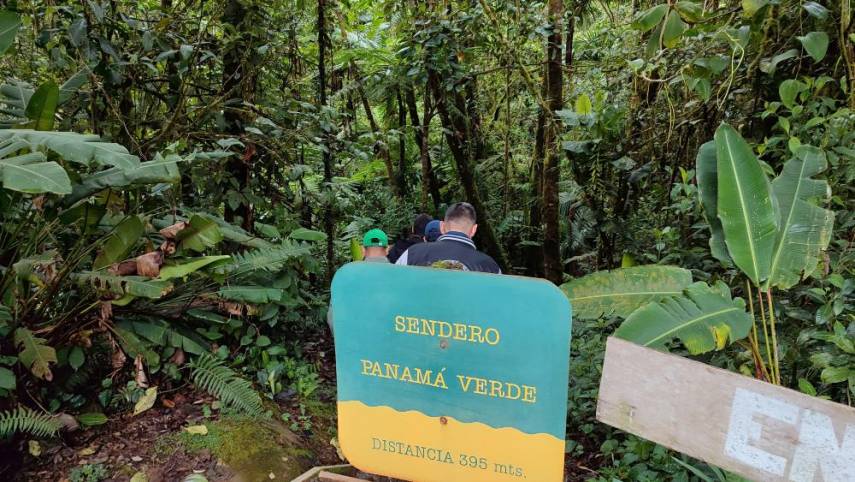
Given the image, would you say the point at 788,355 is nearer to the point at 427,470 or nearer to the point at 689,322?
the point at 689,322

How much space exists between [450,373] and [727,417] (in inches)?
33.0

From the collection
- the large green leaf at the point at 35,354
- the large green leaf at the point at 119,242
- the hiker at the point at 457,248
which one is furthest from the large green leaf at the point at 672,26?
the large green leaf at the point at 35,354

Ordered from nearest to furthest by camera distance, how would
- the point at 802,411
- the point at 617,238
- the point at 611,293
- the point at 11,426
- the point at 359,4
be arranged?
1. the point at 802,411
2. the point at 611,293
3. the point at 11,426
4. the point at 617,238
5. the point at 359,4

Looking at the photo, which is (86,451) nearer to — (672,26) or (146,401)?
(146,401)

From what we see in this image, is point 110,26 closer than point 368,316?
No

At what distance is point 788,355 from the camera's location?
2742 millimetres

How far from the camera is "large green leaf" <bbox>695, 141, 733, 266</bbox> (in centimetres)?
218

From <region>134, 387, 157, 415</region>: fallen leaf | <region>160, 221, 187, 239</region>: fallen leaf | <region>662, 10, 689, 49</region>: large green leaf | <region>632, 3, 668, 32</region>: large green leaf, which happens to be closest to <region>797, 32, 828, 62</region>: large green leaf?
<region>662, 10, 689, 49</region>: large green leaf

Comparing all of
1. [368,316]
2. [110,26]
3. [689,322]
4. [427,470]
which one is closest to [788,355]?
[689,322]

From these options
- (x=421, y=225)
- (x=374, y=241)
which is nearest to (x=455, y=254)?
(x=374, y=241)

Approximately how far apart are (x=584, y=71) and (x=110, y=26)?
5346mm

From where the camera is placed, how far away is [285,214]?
536cm

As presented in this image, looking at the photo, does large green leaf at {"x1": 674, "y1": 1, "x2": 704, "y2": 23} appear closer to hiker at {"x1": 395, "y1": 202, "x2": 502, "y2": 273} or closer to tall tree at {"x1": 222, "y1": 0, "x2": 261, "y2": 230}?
hiker at {"x1": 395, "y1": 202, "x2": 502, "y2": 273}

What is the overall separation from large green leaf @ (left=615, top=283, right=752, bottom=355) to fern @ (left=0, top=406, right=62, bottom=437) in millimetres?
2791
